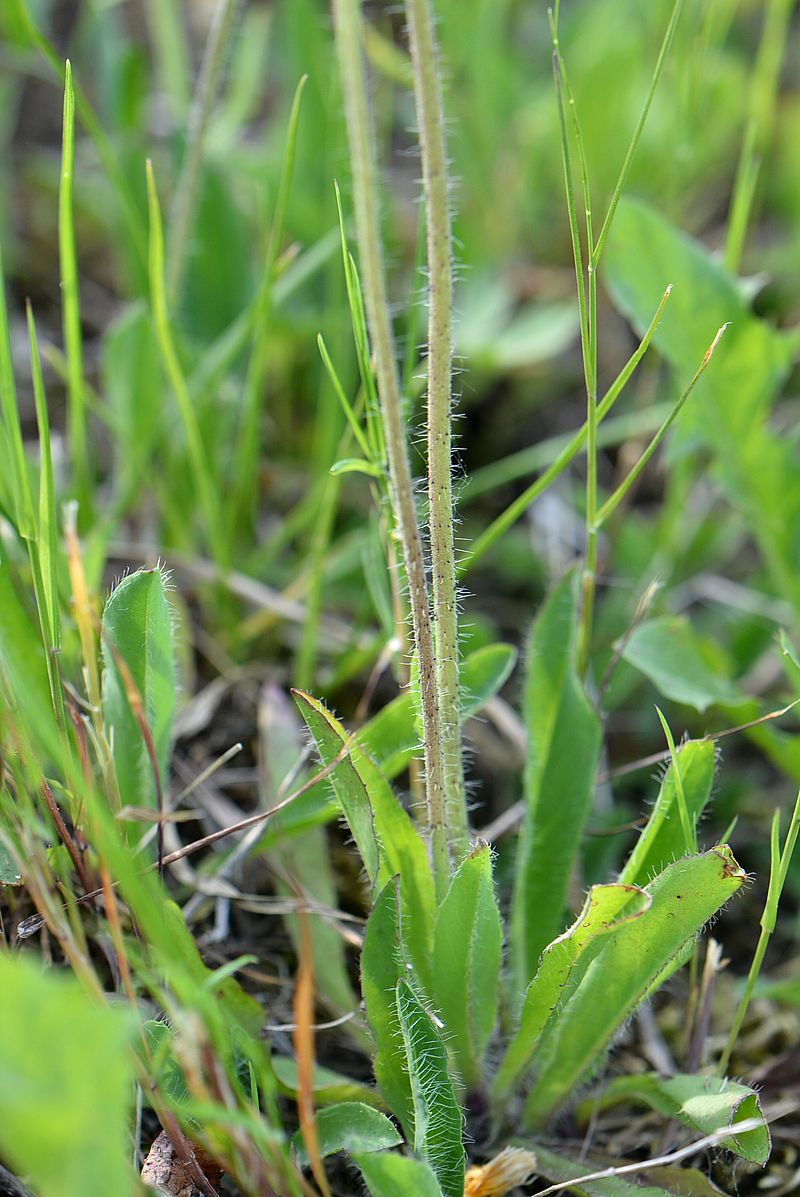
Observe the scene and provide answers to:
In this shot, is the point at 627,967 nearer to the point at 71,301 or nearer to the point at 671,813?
the point at 671,813

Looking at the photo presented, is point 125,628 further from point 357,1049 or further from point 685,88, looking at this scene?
point 685,88

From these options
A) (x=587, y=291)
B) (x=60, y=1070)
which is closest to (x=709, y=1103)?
(x=60, y=1070)

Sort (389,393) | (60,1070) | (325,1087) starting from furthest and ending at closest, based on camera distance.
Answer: (325,1087) → (389,393) → (60,1070)

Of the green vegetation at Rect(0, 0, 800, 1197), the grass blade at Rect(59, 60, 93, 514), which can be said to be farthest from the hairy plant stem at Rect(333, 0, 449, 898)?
the grass blade at Rect(59, 60, 93, 514)

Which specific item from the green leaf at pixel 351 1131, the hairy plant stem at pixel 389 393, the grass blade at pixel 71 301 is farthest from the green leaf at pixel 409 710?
the grass blade at pixel 71 301

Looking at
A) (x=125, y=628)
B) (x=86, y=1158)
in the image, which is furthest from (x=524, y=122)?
(x=86, y=1158)

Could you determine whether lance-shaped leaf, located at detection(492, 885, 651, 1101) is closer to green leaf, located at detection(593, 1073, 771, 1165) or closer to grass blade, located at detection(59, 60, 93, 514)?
green leaf, located at detection(593, 1073, 771, 1165)

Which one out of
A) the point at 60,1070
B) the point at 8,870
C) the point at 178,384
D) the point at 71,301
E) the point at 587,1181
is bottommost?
the point at 587,1181
